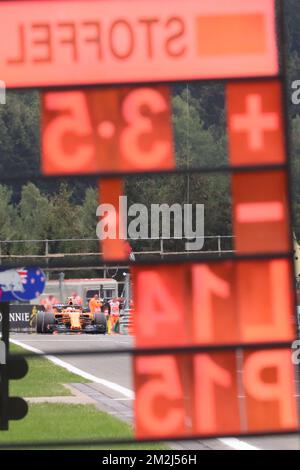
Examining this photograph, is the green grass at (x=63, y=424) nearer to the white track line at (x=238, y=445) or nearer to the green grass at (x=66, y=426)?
the green grass at (x=66, y=426)

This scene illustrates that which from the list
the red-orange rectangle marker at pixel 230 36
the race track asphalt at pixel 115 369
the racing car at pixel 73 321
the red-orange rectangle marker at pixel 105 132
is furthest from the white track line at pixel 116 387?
the racing car at pixel 73 321

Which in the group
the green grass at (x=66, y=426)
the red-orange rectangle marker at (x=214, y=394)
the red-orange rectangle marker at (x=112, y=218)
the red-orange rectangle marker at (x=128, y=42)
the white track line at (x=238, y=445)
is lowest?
the white track line at (x=238, y=445)

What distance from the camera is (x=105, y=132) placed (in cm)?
580

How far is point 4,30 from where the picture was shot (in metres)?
5.88

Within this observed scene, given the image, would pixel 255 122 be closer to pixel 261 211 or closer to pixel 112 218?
pixel 261 211

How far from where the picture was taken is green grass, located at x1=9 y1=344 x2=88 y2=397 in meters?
14.6

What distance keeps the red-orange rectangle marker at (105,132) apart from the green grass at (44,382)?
7.97 meters

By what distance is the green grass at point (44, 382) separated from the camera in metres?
14.6

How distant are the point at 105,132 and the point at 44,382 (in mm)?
10886

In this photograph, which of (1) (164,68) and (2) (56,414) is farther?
(2) (56,414)

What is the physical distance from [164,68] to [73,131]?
1.87 ft

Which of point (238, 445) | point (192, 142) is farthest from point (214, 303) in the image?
point (238, 445)
